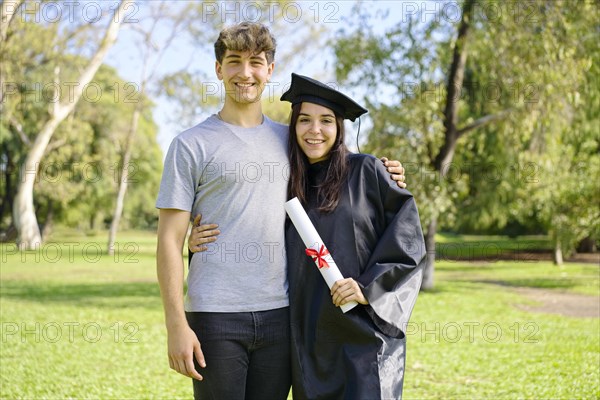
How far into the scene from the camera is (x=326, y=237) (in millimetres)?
2691

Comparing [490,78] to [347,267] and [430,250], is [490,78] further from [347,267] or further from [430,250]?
[347,267]

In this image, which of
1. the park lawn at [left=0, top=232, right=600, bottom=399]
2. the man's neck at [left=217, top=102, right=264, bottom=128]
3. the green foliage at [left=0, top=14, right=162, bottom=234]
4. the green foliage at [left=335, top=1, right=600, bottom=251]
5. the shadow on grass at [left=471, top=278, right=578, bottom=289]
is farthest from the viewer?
the green foliage at [left=0, top=14, right=162, bottom=234]

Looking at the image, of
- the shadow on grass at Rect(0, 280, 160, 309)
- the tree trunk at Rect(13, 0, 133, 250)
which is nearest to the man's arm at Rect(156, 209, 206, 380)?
the shadow on grass at Rect(0, 280, 160, 309)

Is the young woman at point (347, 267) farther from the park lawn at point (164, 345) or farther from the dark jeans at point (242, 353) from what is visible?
the park lawn at point (164, 345)

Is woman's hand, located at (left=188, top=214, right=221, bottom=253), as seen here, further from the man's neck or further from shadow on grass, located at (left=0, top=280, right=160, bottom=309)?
shadow on grass, located at (left=0, top=280, right=160, bottom=309)

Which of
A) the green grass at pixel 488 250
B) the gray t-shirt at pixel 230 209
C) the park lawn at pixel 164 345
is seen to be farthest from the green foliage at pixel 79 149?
the gray t-shirt at pixel 230 209

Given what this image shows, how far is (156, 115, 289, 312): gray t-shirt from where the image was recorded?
260cm

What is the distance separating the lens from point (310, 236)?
2.57 meters

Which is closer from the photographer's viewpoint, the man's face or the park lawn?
the man's face

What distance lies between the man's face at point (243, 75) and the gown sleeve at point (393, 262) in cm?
61

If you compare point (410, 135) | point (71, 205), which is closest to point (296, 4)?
point (410, 135)

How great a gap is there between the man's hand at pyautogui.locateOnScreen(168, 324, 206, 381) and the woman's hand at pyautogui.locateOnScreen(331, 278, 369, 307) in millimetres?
584

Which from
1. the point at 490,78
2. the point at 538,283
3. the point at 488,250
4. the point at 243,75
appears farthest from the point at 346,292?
the point at 488,250

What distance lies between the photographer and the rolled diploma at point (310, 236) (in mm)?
2568
